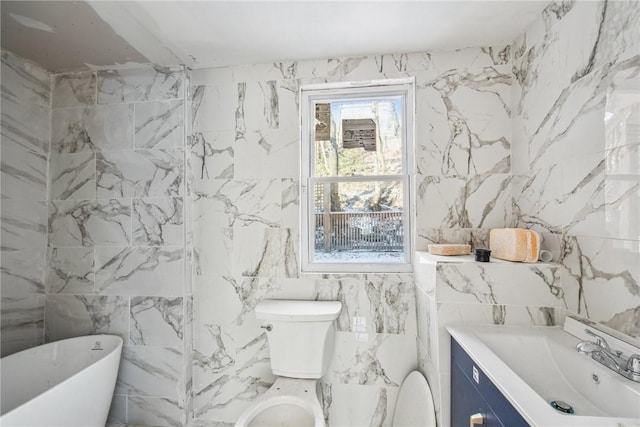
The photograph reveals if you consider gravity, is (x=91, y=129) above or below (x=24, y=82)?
below

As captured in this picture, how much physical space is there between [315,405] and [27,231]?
213 cm

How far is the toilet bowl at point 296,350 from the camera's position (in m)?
1.47

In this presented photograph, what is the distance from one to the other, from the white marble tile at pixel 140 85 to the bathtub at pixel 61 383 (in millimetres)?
1603

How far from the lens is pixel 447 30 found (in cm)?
149

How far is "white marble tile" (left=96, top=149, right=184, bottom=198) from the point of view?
→ 1.78 meters

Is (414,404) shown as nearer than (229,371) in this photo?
Yes

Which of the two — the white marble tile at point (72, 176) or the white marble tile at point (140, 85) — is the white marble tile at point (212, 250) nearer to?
the white marble tile at point (72, 176)

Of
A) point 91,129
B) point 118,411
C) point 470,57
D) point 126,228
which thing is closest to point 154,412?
point 118,411

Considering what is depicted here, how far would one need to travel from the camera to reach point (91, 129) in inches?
73.0

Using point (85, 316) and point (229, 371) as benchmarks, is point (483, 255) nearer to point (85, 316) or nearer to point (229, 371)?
point (229, 371)

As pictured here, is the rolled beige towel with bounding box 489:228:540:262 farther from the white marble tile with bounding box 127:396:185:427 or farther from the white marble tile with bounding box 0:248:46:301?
the white marble tile with bounding box 0:248:46:301

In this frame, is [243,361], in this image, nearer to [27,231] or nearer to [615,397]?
[27,231]

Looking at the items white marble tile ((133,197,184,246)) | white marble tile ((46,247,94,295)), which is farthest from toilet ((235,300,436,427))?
white marble tile ((46,247,94,295))

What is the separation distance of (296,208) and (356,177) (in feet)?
1.52
